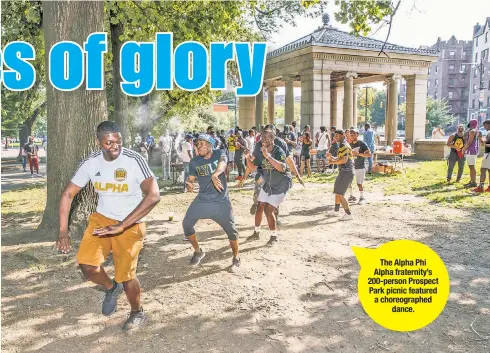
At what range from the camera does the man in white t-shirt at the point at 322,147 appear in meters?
17.1

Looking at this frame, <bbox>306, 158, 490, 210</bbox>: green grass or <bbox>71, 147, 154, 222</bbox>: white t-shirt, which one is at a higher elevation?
<bbox>71, 147, 154, 222</bbox>: white t-shirt

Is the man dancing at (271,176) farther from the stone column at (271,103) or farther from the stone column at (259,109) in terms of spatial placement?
the stone column at (271,103)

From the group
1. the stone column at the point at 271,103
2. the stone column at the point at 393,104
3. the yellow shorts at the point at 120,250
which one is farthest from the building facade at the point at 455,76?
the yellow shorts at the point at 120,250

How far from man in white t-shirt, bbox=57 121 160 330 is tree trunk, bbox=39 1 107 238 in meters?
3.11

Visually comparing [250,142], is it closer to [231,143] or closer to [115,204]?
[231,143]

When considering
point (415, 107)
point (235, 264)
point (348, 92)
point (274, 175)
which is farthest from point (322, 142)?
point (235, 264)

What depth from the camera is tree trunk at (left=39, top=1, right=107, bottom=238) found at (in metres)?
6.80

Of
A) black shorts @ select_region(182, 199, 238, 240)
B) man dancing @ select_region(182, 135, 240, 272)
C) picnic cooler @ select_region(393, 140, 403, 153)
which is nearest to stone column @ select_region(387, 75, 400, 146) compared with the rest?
picnic cooler @ select_region(393, 140, 403, 153)

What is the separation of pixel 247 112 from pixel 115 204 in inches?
873

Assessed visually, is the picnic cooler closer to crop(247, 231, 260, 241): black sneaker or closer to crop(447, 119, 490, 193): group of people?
crop(447, 119, 490, 193): group of people

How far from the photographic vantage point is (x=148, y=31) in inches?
474

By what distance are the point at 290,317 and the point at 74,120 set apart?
4811 millimetres

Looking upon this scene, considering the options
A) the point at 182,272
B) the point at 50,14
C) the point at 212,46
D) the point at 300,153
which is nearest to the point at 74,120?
the point at 50,14

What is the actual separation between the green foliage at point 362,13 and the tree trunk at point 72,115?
21.5ft
